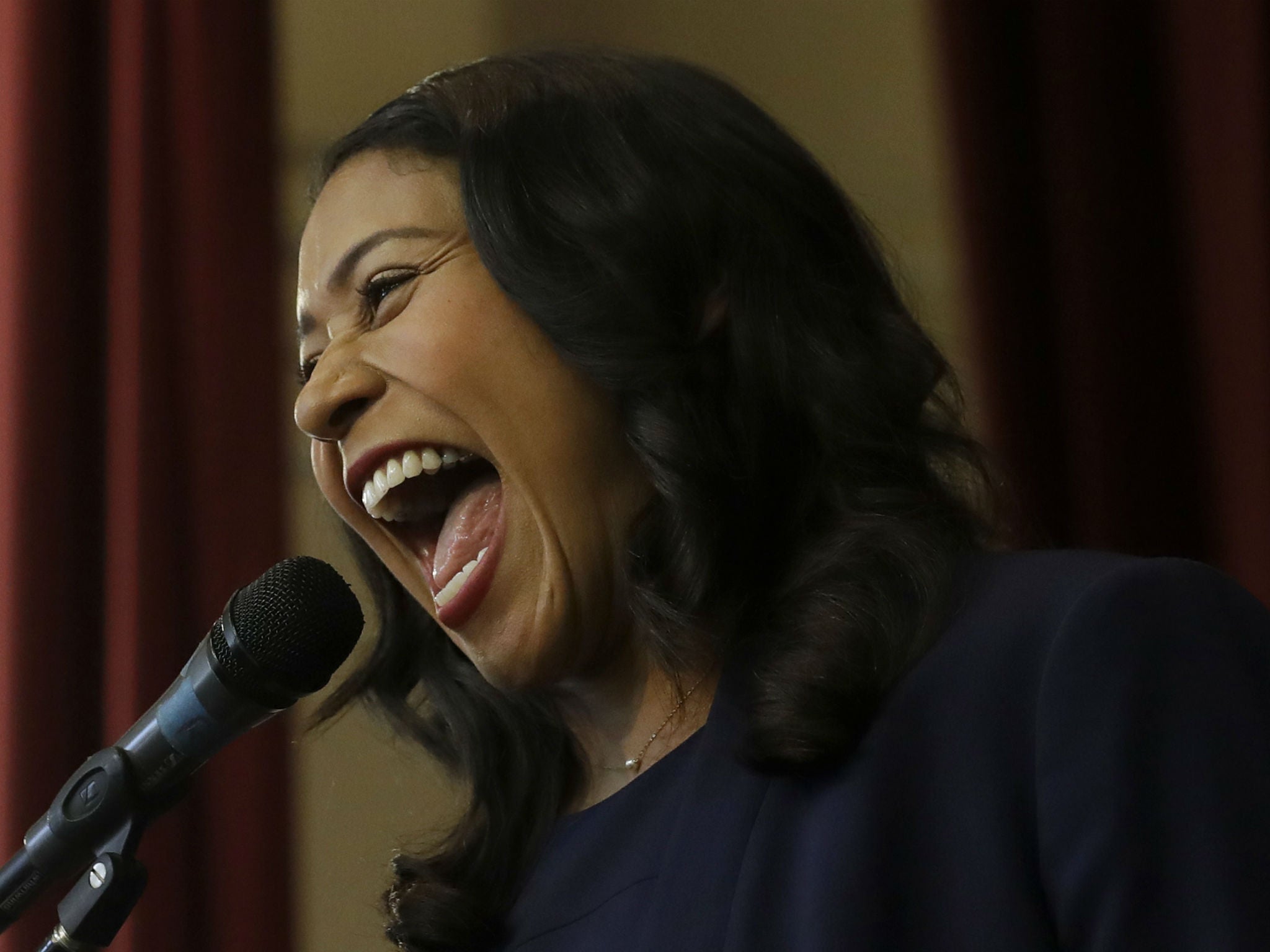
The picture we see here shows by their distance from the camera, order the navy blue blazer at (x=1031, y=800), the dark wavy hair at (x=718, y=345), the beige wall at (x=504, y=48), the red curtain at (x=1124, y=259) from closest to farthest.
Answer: the navy blue blazer at (x=1031, y=800)
the dark wavy hair at (x=718, y=345)
the red curtain at (x=1124, y=259)
the beige wall at (x=504, y=48)

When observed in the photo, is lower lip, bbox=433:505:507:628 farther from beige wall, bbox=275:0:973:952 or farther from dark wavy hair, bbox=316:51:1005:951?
beige wall, bbox=275:0:973:952

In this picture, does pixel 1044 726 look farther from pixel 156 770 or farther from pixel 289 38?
pixel 289 38

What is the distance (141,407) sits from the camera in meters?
1.94

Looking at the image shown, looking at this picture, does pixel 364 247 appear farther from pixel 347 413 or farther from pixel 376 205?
pixel 347 413

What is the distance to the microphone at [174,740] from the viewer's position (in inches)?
38.2

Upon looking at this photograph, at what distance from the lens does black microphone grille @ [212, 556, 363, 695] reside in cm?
100

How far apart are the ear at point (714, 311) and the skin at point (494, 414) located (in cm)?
11

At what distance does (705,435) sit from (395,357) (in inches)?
10.8

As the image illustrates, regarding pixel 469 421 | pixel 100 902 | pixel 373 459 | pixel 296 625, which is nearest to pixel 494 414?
pixel 469 421

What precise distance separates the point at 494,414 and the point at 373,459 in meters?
0.13

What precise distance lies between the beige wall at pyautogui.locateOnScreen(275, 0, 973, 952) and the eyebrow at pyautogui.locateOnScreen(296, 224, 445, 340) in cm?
80

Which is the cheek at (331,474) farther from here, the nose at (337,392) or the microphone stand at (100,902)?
the microphone stand at (100,902)

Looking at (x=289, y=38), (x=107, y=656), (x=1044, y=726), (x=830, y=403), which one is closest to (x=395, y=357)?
(x=830, y=403)

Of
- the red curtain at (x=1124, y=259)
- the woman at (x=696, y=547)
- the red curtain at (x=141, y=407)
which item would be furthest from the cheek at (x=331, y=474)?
the red curtain at (x=1124, y=259)
